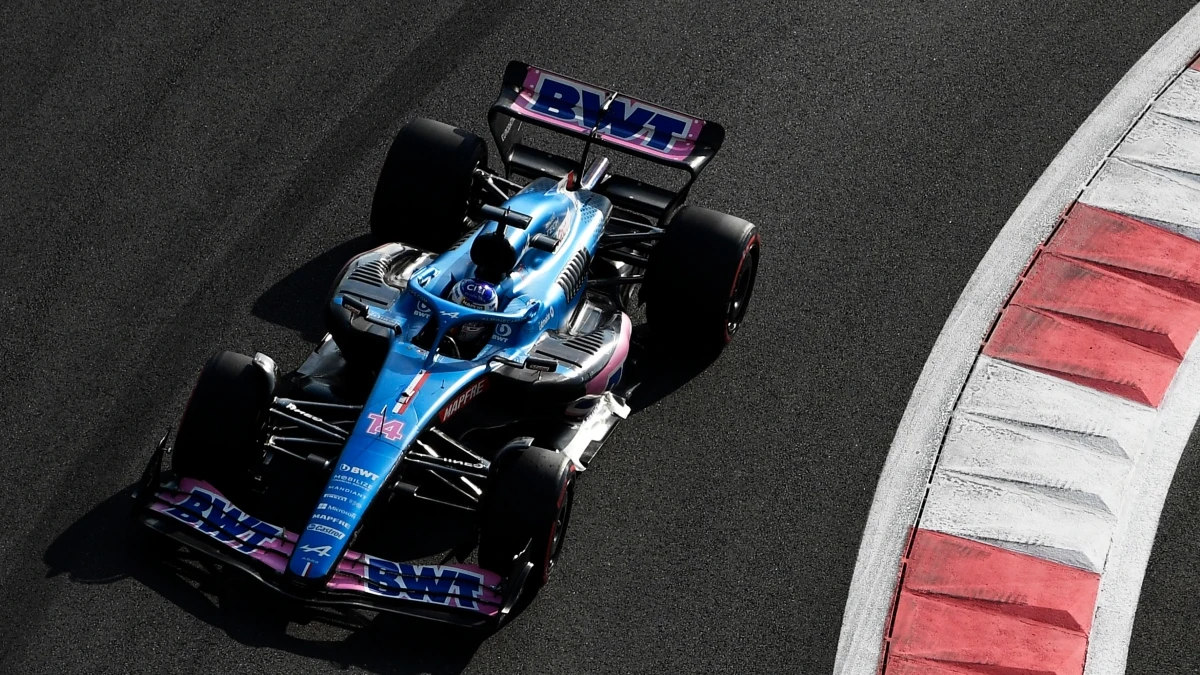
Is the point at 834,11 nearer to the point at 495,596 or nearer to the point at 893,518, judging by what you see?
the point at 893,518

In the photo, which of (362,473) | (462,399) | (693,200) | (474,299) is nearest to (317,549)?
(362,473)

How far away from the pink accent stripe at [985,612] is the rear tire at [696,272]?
64.7 inches

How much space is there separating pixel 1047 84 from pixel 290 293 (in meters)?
5.45

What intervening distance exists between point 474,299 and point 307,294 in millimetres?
1553

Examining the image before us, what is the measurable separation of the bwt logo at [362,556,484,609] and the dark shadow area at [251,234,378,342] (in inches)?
82.0

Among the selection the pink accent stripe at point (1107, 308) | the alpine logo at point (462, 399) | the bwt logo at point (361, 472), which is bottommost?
the bwt logo at point (361, 472)

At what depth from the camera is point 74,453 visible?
7.86m

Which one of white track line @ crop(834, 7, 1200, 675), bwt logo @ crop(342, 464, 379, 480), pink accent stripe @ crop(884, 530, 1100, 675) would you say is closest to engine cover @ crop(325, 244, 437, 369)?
bwt logo @ crop(342, 464, 379, 480)

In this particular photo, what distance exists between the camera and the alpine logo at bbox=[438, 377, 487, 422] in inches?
290

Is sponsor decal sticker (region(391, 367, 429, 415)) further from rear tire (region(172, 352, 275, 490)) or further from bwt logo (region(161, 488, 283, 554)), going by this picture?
bwt logo (region(161, 488, 283, 554))

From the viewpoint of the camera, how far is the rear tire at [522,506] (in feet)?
22.5

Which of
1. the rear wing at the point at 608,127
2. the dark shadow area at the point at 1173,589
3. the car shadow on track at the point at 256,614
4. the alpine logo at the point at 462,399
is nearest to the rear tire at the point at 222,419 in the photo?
the car shadow on track at the point at 256,614

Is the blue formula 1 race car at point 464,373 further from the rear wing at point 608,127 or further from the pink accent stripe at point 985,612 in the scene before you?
the pink accent stripe at point 985,612

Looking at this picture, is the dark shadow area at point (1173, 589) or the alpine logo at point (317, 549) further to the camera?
the dark shadow area at point (1173, 589)
